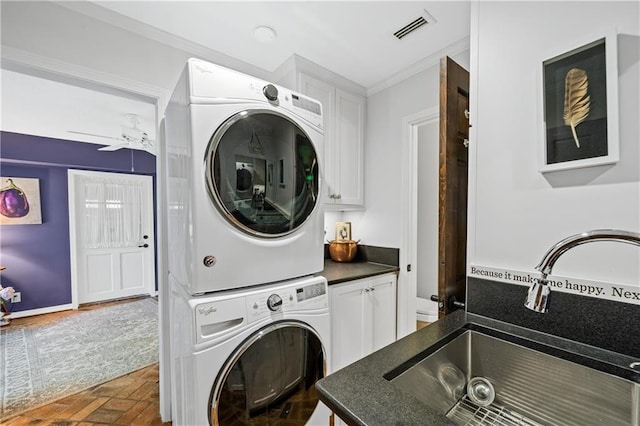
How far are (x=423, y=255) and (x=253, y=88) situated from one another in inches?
125

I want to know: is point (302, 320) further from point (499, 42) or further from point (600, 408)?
point (499, 42)

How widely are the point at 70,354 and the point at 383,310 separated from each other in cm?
308

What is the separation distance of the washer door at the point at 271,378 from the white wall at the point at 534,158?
0.92 meters

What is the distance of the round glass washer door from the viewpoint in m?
1.10

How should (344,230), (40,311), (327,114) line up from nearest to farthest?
1. (327,114)
2. (344,230)
3. (40,311)

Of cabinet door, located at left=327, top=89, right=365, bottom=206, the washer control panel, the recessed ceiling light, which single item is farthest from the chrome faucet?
the recessed ceiling light

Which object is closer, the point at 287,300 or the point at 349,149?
the point at 287,300

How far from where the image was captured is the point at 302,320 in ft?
4.18

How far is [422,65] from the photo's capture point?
201cm

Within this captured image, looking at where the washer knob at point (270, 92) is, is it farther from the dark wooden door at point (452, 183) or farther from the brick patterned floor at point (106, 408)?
the brick patterned floor at point (106, 408)

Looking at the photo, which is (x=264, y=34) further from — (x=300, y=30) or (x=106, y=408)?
(x=106, y=408)

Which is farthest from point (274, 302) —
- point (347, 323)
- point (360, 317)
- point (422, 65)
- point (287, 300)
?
point (422, 65)

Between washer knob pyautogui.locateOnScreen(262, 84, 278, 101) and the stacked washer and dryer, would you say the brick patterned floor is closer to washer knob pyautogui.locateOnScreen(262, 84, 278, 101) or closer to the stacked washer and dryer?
the stacked washer and dryer

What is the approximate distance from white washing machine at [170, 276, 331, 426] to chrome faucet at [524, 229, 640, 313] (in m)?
0.93
